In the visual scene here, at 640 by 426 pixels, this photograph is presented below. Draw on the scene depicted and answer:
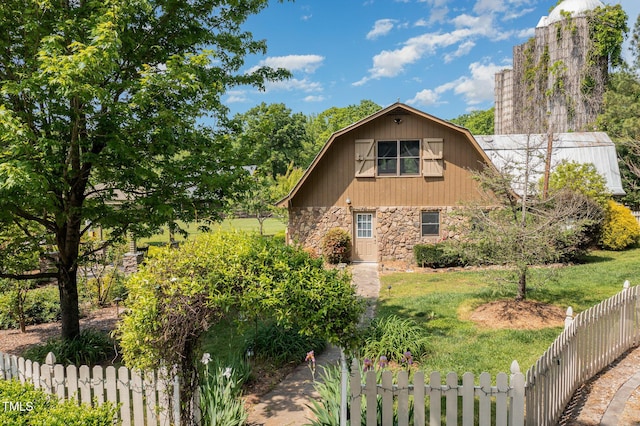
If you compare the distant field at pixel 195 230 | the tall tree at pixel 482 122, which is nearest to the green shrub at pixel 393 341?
the distant field at pixel 195 230

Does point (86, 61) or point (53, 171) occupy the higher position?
point (86, 61)

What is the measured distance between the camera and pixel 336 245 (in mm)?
16484

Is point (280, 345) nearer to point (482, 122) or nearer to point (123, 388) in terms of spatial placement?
point (123, 388)

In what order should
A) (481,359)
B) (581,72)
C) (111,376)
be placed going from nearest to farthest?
(111,376), (481,359), (581,72)

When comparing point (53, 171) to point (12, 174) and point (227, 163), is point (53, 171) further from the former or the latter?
point (227, 163)

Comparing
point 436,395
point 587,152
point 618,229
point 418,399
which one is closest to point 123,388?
point 418,399

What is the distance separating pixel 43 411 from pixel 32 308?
29.3 ft

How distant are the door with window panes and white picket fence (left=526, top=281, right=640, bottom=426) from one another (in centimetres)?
1056

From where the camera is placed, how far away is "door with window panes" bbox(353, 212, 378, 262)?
17.1m

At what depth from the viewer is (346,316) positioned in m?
3.98

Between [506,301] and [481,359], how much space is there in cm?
308

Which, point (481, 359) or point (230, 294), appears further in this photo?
point (481, 359)

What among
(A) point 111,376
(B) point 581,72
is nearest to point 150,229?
(A) point 111,376

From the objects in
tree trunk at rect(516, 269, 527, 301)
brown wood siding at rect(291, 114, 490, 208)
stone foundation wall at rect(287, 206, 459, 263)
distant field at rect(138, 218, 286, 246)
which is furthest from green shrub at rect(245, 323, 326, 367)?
brown wood siding at rect(291, 114, 490, 208)
